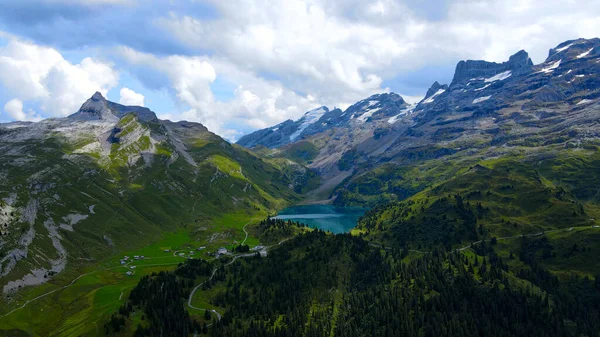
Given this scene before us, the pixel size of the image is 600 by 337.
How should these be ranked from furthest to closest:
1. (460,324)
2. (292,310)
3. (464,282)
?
(464,282) < (292,310) < (460,324)

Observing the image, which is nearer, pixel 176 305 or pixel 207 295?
pixel 176 305

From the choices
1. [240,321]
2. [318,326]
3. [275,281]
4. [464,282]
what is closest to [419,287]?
[464,282]

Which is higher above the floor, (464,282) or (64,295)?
(64,295)

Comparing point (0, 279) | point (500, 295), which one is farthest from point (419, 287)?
point (0, 279)

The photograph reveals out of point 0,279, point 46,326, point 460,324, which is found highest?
point 0,279

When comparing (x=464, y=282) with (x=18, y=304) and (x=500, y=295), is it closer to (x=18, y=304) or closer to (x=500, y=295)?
(x=500, y=295)

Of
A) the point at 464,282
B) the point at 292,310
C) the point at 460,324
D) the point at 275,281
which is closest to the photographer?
A: the point at 460,324
